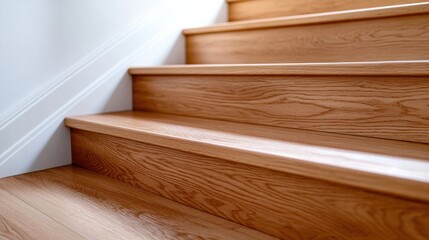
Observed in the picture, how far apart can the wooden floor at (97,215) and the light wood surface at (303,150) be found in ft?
0.44

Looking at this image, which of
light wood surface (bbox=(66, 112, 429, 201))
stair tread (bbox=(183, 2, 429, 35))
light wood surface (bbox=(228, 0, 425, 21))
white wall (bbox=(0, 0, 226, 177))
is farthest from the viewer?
light wood surface (bbox=(228, 0, 425, 21))

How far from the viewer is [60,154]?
117 cm

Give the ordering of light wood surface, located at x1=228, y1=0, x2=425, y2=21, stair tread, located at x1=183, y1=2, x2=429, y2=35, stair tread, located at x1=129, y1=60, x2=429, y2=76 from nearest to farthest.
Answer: stair tread, located at x1=129, y1=60, x2=429, y2=76, stair tread, located at x1=183, y1=2, x2=429, y2=35, light wood surface, located at x1=228, y1=0, x2=425, y2=21

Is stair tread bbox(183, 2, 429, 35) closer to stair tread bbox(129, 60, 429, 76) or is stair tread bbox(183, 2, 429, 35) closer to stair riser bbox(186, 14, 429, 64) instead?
stair riser bbox(186, 14, 429, 64)

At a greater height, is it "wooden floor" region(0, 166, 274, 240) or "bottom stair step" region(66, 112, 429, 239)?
"bottom stair step" region(66, 112, 429, 239)

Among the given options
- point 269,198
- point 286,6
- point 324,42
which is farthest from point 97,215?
point 286,6

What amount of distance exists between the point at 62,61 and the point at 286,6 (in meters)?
0.79

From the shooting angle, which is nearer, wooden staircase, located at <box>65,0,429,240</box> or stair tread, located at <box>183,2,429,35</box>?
wooden staircase, located at <box>65,0,429,240</box>

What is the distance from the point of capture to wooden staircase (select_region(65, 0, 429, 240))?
59 centimetres

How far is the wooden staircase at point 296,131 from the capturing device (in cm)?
59

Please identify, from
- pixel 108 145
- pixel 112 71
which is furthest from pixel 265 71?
pixel 112 71

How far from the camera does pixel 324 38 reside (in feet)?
3.34

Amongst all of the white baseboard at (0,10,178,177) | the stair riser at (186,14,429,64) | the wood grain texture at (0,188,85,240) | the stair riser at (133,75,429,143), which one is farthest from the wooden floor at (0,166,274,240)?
the stair riser at (186,14,429,64)

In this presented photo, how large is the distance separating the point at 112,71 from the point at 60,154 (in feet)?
1.01
